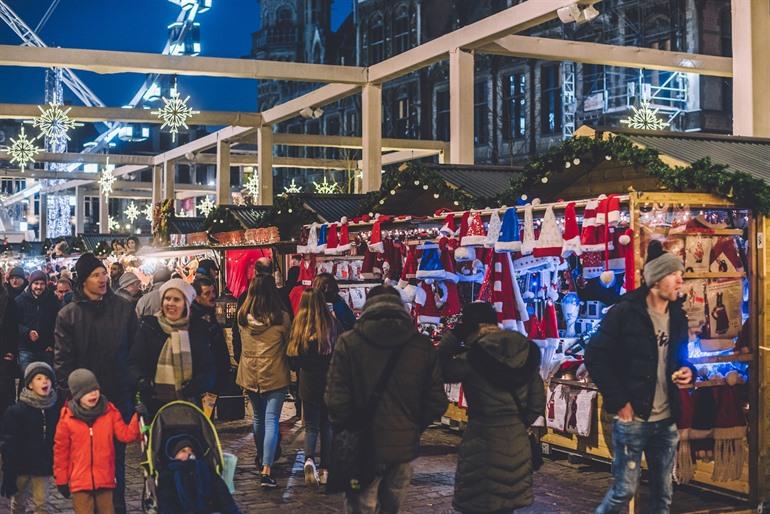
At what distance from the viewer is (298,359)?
359 inches

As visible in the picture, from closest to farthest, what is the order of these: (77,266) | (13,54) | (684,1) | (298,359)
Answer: (77,266) → (298,359) → (13,54) → (684,1)

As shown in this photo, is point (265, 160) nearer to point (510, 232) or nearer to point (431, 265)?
point (431, 265)

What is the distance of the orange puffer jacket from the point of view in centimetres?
667

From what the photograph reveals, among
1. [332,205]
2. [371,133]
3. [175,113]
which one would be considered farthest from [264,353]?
[175,113]

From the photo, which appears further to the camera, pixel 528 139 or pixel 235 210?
pixel 528 139

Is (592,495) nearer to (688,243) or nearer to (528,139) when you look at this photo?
(688,243)

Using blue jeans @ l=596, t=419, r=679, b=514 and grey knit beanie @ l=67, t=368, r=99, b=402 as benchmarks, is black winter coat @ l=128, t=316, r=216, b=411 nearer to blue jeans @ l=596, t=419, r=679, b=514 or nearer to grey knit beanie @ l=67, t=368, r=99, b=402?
grey knit beanie @ l=67, t=368, r=99, b=402

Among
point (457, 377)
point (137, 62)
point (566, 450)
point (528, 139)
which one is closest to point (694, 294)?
point (566, 450)

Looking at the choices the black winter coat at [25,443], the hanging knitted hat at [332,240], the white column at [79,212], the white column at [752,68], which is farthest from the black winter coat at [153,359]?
the white column at [79,212]

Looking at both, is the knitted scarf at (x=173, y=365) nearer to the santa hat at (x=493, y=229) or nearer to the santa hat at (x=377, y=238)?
the santa hat at (x=493, y=229)

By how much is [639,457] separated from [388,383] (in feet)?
5.74

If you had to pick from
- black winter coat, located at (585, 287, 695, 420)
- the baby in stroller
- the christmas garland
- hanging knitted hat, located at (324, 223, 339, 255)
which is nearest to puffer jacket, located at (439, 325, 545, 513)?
black winter coat, located at (585, 287, 695, 420)

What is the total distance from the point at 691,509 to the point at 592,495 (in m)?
0.93

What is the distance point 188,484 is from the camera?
650 centimetres
